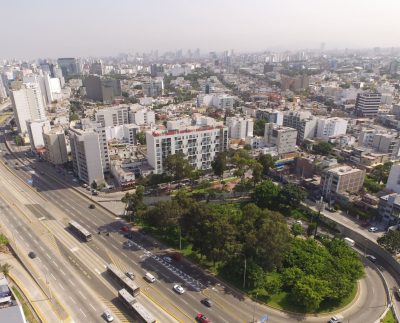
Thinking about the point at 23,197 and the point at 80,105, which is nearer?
the point at 23,197

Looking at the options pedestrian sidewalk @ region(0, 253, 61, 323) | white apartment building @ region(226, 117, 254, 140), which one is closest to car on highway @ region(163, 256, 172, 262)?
pedestrian sidewalk @ region(0, 253, 61, 323)

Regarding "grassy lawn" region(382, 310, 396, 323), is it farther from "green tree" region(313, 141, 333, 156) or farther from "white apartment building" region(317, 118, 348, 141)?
"white apartment building" region(317, 118, 348, 141)

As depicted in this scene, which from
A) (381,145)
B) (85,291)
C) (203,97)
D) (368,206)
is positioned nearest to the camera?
(85,291)

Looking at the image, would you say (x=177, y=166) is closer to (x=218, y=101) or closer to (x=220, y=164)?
(x=220, y=164)

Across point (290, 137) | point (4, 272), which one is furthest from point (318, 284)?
point (290, 137)

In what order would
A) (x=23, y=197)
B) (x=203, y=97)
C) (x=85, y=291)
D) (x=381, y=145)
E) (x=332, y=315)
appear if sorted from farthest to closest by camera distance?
(x=203, y=97) < (x=381, y=145) < (x=23, y=197) < (x=85, y=291) < (x=332, y=315)

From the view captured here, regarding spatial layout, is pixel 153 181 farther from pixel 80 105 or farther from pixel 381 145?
pixel 80 105
